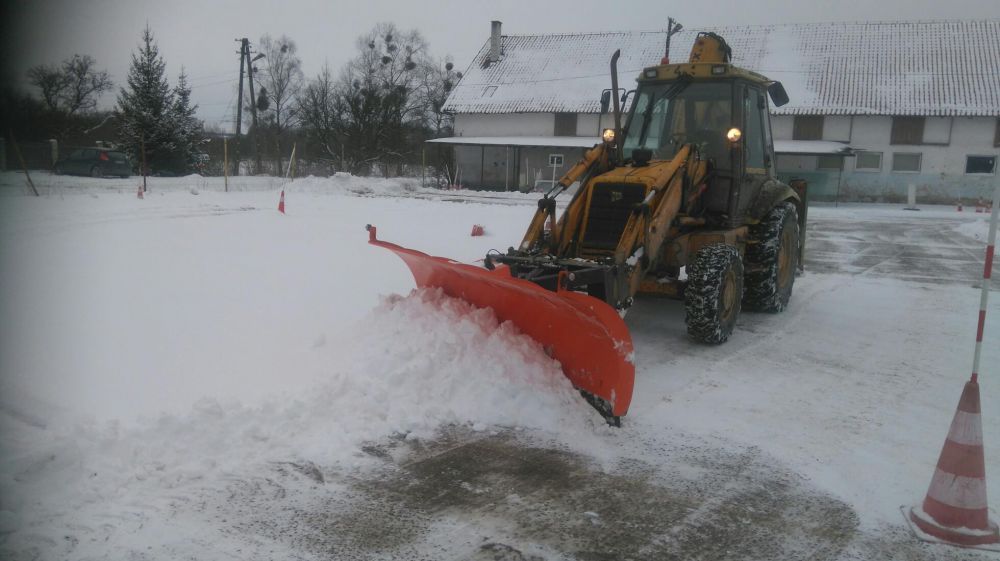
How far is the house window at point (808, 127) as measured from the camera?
108ft

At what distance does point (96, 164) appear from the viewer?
2450cm

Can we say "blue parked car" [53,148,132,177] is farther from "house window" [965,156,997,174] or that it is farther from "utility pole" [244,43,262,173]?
"house window" [965,156,997,174]

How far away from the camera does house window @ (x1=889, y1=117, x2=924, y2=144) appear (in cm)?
3167

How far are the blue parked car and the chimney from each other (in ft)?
67.7

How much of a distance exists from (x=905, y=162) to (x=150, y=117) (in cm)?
3166

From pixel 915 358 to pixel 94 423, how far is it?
6.26m

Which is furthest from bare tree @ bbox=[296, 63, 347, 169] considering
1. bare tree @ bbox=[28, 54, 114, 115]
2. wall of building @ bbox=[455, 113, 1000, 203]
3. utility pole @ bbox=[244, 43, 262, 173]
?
bare tree @ bbox=[28, 54, 114, 115]

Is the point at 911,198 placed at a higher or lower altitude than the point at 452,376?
higher

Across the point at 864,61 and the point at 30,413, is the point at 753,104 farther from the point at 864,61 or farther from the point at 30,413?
the point at 864,61

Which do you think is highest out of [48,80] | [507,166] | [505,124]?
[505,124]

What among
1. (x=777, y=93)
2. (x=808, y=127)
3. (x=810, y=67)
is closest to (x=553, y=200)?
(x=777, y=93)

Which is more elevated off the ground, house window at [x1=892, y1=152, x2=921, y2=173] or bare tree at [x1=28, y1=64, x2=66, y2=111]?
house window at [x1=892, y1=152, x2=921, y2=173]

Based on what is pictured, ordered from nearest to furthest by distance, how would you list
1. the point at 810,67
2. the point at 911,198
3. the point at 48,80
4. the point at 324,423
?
the point at 48,80 → the point at 324,423 → the point at 911,198 → the point at 810,67

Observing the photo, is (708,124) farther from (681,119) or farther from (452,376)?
(452,376)
